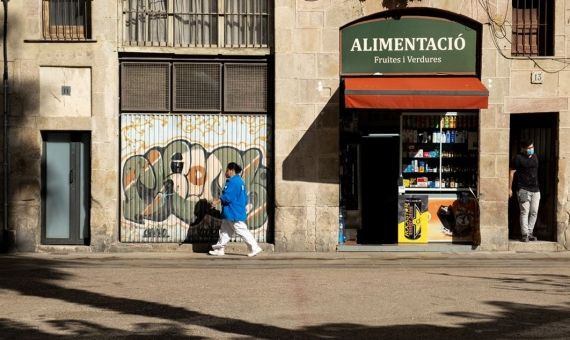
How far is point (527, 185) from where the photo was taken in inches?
661

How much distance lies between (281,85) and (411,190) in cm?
316

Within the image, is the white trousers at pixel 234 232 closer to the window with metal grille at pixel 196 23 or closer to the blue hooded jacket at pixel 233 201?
the blue hooded jacket at pixel 233 201

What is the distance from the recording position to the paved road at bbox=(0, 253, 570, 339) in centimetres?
885

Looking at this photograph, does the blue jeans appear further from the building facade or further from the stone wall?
the stone wall

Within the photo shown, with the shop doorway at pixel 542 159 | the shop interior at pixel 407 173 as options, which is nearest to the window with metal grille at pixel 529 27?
the shop doorway at pixel 542 159

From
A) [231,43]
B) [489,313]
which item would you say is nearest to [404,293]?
[489,313]

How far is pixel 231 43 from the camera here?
16.9 meters

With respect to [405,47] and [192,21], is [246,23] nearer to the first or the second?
[192,21]

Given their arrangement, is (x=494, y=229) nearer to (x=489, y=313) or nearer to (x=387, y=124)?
(x=387, y=124)

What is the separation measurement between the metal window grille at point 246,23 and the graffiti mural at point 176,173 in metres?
1.45

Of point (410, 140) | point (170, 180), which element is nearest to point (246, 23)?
point (170, 180)

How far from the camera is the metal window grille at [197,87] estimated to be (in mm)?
16750

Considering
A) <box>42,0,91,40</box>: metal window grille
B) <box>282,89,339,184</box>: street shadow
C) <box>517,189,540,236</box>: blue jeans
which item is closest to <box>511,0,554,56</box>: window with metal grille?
<box>517,189,540,236</box>: blue jeans

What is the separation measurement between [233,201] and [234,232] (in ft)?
2.49
